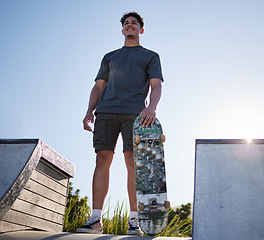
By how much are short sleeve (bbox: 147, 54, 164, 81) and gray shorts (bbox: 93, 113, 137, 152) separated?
1.82ft

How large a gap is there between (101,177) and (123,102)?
861mm

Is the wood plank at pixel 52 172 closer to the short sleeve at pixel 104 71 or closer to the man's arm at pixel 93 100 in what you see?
the man's arm at pixel 93 100

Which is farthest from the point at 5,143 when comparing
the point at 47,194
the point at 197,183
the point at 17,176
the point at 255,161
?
the point at 255,161

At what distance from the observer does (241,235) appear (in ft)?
6.53

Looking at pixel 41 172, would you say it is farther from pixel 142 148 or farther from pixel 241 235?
pixel 241 235

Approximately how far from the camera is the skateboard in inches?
106

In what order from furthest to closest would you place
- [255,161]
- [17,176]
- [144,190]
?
[144,190], [17,176], [255,161]

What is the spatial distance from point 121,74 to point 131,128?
0.71 metres

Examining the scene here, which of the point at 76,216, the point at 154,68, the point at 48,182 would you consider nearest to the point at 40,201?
the point at 48,182

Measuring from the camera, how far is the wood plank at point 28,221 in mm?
2713

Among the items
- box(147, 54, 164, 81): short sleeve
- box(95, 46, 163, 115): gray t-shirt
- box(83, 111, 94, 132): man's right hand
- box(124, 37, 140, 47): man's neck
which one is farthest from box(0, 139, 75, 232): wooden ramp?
box(124, 37, 140, 47): man's neck

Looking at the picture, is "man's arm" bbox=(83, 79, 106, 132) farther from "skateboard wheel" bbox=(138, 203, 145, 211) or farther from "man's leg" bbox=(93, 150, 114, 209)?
"skateboard wheel" bbox=(138, 203, 145, 211)

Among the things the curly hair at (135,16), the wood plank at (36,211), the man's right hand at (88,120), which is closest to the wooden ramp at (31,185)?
the wood plank at (36,211)

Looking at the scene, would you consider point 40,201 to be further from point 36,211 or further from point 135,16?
point 135,16
